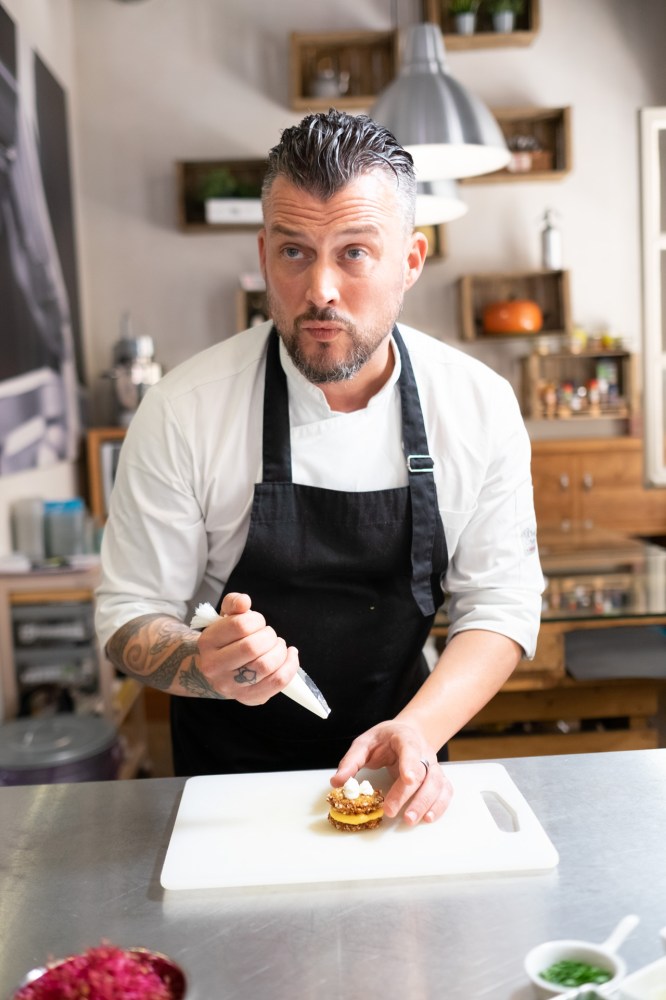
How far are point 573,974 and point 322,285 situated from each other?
100cm

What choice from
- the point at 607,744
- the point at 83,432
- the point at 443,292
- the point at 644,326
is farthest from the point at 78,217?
the point at 607,744

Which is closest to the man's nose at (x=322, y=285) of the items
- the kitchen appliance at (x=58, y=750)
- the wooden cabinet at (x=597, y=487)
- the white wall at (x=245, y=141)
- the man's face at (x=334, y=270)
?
the man's face at (x=334, y=270)

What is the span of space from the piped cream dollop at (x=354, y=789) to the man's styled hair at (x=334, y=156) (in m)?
0.86

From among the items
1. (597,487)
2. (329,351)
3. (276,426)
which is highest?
(329,351)

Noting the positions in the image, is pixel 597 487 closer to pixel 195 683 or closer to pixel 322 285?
pixel 322 285

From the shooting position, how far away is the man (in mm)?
1565

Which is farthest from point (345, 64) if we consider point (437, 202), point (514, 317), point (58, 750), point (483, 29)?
point (58, 750)

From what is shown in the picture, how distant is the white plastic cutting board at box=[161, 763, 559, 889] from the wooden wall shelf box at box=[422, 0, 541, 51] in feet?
14.8

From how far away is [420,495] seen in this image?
5.66ft

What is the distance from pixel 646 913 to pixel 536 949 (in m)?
0.19

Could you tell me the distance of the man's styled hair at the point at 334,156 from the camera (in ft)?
5.03

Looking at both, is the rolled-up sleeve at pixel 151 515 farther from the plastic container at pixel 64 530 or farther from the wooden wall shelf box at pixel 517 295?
the wooden wall shelf box at pixel 517 295

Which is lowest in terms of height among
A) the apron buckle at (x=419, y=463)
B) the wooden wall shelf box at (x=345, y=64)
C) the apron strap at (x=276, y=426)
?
the apron buckle at (x=419, y=463)

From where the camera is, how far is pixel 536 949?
92cm
